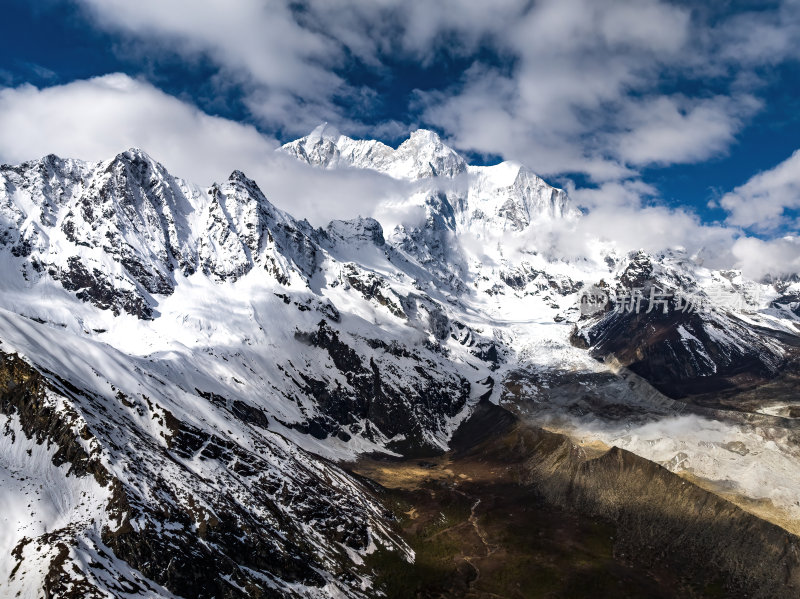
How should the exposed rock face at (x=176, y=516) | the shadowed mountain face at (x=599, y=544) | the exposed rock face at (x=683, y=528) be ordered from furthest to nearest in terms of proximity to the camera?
1. the exposed rock face at (x=683, y=528)
2. the shadowed mountain face at (x=599, y=544)
3. the exposed rock face at (x=176, y=516)

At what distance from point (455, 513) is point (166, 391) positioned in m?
97.3

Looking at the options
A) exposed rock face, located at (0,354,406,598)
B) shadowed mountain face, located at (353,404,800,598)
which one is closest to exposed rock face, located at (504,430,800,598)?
shadowed mountain face, located at (353,404,800,598)

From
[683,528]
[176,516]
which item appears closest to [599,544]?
[683,528]

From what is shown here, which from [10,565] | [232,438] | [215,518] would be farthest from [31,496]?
[232,438]

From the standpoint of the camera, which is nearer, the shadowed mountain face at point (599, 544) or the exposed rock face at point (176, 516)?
the exposed rock face at point (176, 516)

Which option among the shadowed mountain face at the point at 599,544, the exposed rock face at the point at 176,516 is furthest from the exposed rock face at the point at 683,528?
the exposed rock face at the point at 176,516

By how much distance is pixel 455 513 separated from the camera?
18550cm

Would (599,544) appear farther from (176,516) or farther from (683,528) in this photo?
(176,516)

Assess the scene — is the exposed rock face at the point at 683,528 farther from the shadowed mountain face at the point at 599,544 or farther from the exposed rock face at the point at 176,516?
the exposed rock face at the point at 176,516

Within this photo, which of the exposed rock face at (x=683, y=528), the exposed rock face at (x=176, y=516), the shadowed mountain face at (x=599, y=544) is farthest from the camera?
the exposed rock face at (x=683, y=528)

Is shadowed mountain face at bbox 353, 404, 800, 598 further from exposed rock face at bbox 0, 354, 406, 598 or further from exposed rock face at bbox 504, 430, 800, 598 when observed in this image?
exposed rock face at bbox 0, 354, 406, 598

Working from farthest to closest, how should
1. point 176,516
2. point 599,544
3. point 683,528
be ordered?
1. point 683,528
2. point 599,544
3. point 176,516

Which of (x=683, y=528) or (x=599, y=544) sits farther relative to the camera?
(x=683, y=528)

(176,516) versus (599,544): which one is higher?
(599,544)
